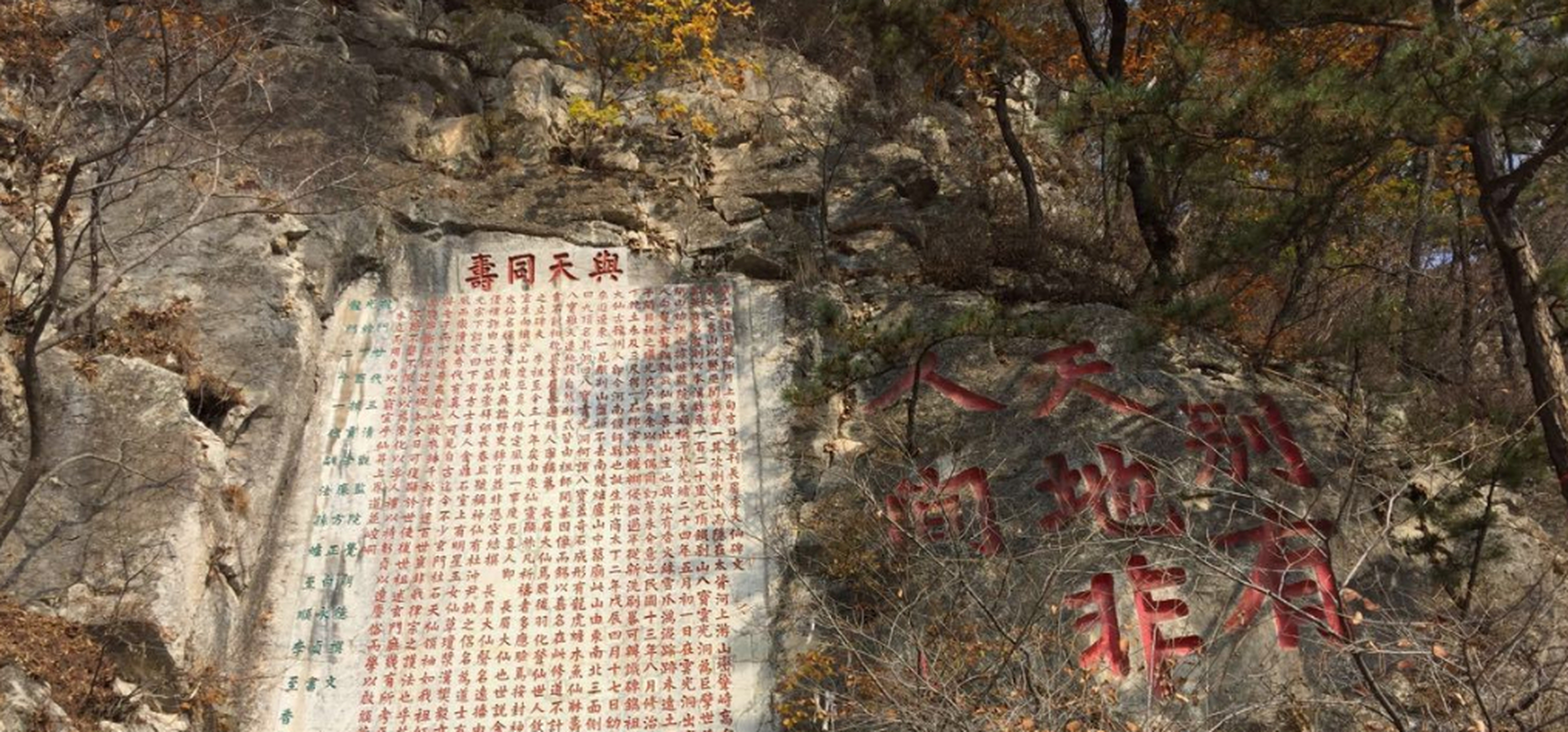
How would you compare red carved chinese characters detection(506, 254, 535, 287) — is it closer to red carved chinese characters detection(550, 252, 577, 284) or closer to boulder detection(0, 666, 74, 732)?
red carved chinese characters detection(550, 252, 577, 284)

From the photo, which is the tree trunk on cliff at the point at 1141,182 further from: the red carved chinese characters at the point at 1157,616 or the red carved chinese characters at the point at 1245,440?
the red carved chinese characters at the point at 1157,616

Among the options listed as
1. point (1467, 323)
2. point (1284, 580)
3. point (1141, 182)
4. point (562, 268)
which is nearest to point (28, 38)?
point (562, 268)

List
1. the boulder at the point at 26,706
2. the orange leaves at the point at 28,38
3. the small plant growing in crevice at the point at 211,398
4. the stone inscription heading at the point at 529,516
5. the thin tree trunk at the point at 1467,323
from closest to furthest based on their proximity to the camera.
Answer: the boulder at the point at 26,706 < the stone inscription heading at the point at 529,516 < the small plant growing in crevice at the point at 211,398 < the thin tree trunk at the point at 1467,323 < the orange leaves at the point at 28,38

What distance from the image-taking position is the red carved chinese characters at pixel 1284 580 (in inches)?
241

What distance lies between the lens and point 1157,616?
620 cm

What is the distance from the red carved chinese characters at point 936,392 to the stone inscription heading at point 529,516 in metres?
0.94

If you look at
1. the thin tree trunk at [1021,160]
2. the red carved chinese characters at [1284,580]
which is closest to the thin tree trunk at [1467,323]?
the red carved chinese characters at [1284,580]

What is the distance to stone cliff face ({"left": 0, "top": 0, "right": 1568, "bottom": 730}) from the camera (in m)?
5.90

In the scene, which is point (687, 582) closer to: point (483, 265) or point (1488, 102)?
point (483, 265)

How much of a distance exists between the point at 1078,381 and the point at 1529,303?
2.44 m

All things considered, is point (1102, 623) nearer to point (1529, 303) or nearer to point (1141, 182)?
point (1529, 303)

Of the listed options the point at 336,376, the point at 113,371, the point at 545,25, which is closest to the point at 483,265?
the point at 336,376

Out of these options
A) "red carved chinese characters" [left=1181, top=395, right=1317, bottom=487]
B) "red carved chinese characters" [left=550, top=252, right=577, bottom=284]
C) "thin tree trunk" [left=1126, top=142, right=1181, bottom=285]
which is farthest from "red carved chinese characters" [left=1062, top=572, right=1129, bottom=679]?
"red carved chinese characters" [left=550, top=252, right=577, bottom=284]

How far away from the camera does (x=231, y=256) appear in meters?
7.38
